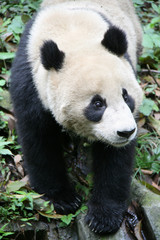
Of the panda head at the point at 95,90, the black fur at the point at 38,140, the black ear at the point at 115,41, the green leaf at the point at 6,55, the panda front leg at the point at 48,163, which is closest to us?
the panda head at the point at 95,90

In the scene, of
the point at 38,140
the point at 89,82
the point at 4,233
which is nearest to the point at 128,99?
the point at 89,82

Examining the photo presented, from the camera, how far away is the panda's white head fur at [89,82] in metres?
3.36

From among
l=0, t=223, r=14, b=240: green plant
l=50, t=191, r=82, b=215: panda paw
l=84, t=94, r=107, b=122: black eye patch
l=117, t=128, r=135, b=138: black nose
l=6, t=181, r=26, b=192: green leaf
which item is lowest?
l=50, t=191, r=82, b=215: panda paw

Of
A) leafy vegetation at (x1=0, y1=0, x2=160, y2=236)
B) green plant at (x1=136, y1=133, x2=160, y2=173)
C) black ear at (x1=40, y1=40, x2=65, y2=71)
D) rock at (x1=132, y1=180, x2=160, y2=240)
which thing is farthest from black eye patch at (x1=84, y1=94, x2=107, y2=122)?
green plant at (x1=136, y1=133, x2=160, y2=173)

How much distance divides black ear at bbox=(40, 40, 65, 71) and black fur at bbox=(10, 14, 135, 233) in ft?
1.32

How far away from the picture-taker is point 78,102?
3.45m

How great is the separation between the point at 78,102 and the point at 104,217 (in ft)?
4.55

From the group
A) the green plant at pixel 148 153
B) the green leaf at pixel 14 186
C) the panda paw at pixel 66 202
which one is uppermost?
the green leaf at pixel 14 186

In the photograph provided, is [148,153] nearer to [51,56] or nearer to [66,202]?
[66,202]

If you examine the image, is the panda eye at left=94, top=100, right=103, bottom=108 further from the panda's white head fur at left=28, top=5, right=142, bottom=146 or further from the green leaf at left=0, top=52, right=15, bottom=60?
the green leaf at left=0, top=52, right=15, bottom=60

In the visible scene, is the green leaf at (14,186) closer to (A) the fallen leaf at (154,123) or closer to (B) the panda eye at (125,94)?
(B) the panda eye at (125,94)

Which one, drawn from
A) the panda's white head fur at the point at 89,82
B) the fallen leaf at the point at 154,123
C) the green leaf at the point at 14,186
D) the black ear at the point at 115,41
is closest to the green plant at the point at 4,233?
the green leaf at the point at 14,186

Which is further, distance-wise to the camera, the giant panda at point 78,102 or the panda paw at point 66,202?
the panda paw at point 66,202

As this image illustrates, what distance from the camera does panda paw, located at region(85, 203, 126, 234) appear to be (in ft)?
12.8
